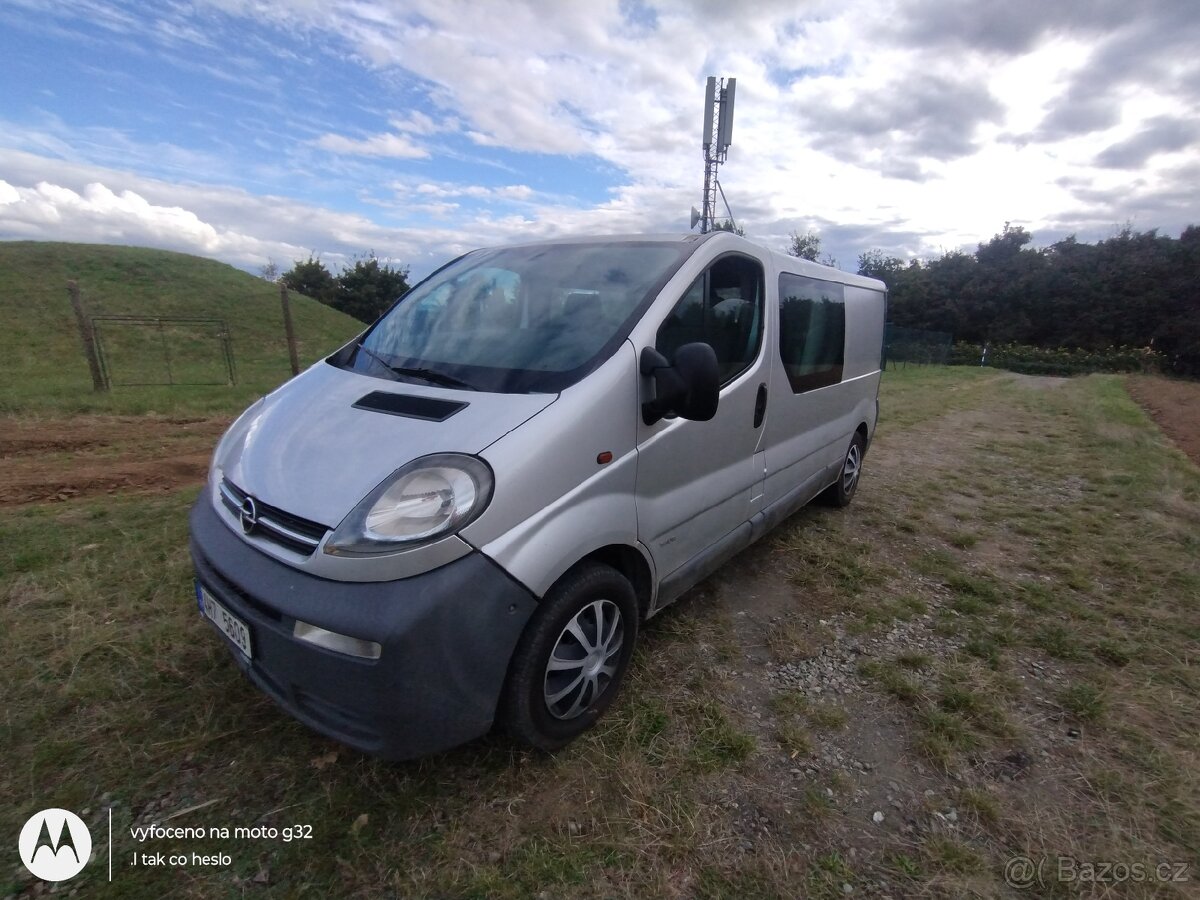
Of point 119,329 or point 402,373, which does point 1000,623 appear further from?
point 119,329

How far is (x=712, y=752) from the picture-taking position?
214 cm

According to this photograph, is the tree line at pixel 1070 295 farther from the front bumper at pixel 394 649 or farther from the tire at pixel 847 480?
the front bumper at pixel 394 649

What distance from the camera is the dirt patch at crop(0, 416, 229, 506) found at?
182 inches

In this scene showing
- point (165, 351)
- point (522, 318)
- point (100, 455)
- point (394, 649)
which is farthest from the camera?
point (165, 351)

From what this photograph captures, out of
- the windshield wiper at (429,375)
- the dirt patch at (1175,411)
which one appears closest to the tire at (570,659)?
the windshield wiper at (429,375)

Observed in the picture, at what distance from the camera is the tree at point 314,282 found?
43.8 meters

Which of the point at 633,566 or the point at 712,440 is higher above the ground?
the point at 712,440

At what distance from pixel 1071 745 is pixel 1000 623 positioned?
3.30 feet

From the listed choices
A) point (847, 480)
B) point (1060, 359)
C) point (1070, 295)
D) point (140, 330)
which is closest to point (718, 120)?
point (847, 480)

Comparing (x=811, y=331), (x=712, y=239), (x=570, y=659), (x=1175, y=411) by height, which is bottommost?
(x=1175, y=411)

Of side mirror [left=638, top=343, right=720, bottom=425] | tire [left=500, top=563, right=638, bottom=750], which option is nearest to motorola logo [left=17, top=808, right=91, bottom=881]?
tire [left=500, top=563, right=638, bottom=750]

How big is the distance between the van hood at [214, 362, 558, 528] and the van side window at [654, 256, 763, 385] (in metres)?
0.76

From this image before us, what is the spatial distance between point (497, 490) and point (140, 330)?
22.5 m

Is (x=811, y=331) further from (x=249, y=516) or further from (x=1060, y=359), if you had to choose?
(x=1060, y=359)
